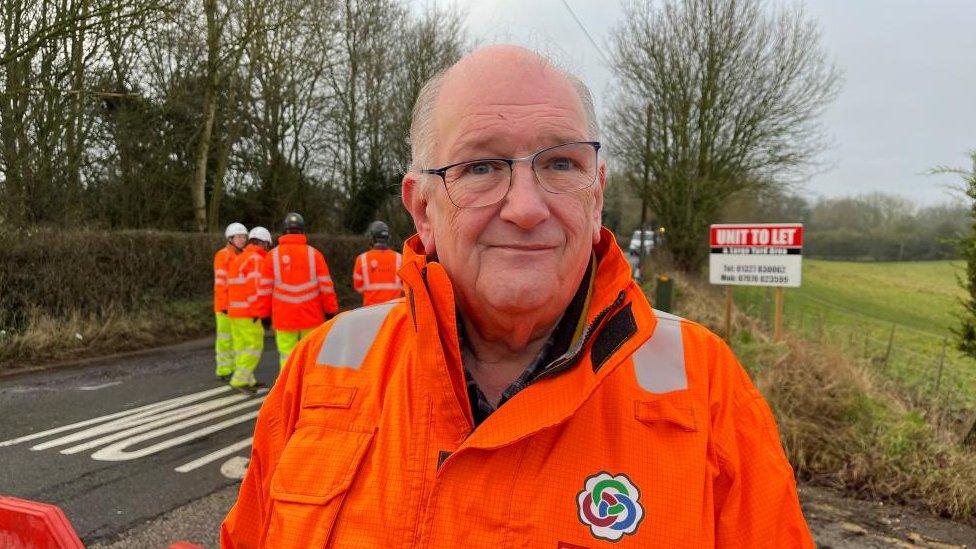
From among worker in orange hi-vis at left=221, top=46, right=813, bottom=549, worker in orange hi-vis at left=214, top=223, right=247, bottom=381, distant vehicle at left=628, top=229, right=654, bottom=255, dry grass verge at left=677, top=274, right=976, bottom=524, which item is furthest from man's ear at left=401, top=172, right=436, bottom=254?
distant vehicle at left=628, top=229, right=654, bottom=255

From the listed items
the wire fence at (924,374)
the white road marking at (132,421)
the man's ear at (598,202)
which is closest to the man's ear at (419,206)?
the man's ear at (598,202)

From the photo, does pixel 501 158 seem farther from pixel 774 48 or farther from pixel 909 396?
pixel 774 48

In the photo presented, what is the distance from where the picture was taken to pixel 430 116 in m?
1.47

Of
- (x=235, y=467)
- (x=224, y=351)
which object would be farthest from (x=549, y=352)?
(x=224, y=351)

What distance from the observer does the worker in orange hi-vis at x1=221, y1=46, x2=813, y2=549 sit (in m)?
1.16

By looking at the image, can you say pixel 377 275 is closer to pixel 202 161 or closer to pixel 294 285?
pixel 294 285

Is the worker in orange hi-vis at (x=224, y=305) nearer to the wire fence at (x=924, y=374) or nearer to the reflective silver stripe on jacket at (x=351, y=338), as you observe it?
the reflective silver stripe on jacket at (x=351, y=338)

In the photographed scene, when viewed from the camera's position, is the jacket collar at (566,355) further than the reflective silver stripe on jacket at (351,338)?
No

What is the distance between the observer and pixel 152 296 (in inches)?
445

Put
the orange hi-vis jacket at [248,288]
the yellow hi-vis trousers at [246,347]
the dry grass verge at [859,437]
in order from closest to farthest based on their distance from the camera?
1. the dry grass verge at [859,437]
2. the orange hi-vis jacket at [248,288]
3. the yellow hi-vis trousers at [246,347]

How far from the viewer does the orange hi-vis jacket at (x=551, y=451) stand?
1148mm

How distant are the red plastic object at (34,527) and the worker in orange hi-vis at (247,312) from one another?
236 inches

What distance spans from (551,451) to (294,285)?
623cm

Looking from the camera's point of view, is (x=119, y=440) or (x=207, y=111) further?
(x=207, y=111)
